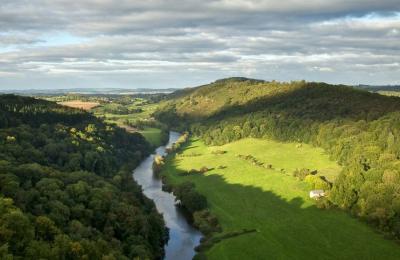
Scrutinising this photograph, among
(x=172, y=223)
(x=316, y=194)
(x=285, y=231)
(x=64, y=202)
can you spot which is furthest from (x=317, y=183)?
(x=64, y=202)

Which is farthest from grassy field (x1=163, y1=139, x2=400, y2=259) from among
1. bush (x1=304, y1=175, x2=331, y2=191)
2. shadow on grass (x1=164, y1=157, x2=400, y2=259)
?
bush (x1=304, y1=175, x2=331, y2=191)

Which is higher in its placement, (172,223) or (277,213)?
(277,213)

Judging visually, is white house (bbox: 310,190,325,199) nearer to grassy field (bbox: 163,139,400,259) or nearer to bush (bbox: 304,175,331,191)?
grassy field (bbox: 163,139,400,259)

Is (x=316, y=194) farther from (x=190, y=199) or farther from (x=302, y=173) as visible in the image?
(x=190, y=199)

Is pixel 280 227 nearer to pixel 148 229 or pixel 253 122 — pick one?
pixel 148 229

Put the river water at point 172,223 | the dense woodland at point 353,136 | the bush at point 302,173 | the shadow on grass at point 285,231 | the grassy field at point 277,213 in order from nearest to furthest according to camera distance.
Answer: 1. the shadow on grass at point 285,231
2. the grassy field at point 277,213
3. the river water at point 172,223
4. the dense woodland at point 353,136
5. the bush at point 302,173

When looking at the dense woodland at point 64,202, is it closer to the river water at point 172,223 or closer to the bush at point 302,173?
the river water at point 172,223

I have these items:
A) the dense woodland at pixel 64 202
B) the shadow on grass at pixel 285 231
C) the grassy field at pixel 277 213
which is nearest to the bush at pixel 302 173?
the grassy field at pixel 277 213
